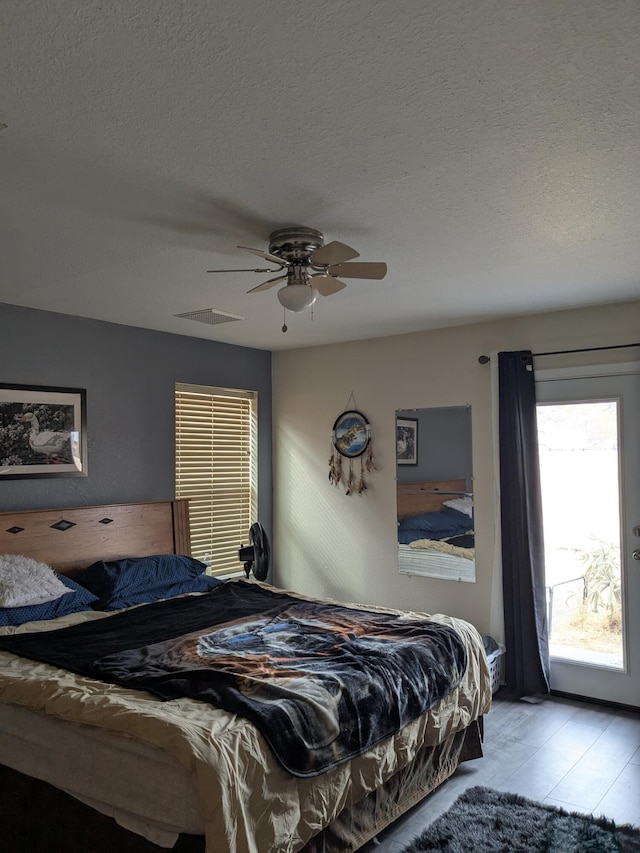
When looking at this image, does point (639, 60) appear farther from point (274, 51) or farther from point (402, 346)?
point (402, 346)

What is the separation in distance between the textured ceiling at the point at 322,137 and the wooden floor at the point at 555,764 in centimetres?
255

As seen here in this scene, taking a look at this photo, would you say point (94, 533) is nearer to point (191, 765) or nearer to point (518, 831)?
point (191, 765)

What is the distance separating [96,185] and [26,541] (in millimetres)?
2510

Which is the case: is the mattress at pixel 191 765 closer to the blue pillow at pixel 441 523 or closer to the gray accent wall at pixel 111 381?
the gray accent wall at pixel 111 381

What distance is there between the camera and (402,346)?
5.27m

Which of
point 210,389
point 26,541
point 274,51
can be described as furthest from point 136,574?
point 274,51

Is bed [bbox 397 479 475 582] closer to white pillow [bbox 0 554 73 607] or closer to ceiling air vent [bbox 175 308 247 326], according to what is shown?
ceiling air vent [bbox 175 308 247 326]

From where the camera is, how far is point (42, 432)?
4.34 m

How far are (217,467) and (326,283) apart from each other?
Result: 2983 millimetres

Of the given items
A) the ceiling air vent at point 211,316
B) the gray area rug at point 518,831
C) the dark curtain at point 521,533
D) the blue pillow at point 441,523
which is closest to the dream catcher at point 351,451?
the blue pillow at point 441,523

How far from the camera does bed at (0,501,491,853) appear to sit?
6.81 feet

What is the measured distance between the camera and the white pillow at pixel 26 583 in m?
3.60

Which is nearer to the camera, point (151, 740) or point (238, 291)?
point (151, 740)

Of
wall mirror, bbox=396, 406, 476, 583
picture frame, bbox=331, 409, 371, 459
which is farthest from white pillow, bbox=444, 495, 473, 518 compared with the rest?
picture frame, bbox=331, 409, 371, 459
